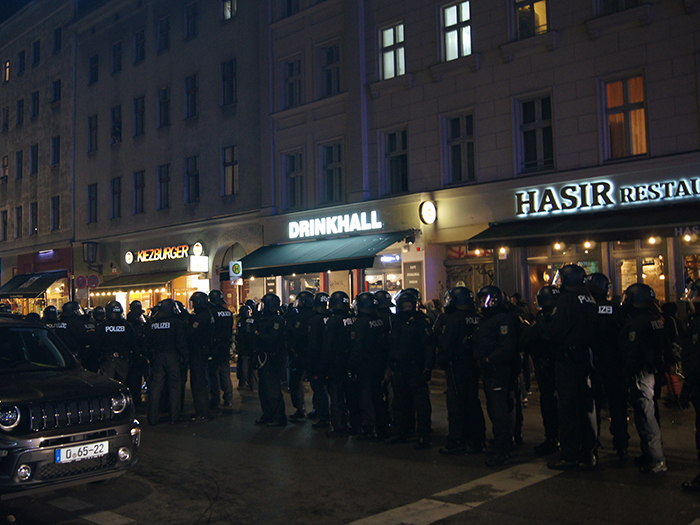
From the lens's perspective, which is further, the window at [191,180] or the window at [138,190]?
the window at [138,190]

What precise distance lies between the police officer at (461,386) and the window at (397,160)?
11.3m

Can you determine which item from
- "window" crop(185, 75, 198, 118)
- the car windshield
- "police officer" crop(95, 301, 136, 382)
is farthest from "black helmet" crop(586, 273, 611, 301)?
"window" crop(185, 75, 198, 118)

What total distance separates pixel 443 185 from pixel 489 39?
383cm

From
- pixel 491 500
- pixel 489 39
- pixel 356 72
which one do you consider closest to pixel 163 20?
pixel 356 72

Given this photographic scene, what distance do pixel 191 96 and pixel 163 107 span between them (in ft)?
6.23

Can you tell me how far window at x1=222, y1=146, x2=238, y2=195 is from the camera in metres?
23.5

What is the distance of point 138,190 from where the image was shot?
1083 inches

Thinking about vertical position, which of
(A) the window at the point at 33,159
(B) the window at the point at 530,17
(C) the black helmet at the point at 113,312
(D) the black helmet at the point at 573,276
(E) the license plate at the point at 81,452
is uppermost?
(A) the window at the point at 33,159

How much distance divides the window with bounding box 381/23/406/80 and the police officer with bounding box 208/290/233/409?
995 cm

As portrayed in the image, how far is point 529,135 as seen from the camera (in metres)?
16.5

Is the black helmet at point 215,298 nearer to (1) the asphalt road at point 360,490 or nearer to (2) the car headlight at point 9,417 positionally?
(1) the asphalt road at point 360,490

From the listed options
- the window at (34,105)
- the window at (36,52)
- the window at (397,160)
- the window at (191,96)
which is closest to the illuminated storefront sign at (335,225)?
the window at (397,160)

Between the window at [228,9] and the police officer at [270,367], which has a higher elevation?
the window at [228,9]

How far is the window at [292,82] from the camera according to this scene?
21.6 m
